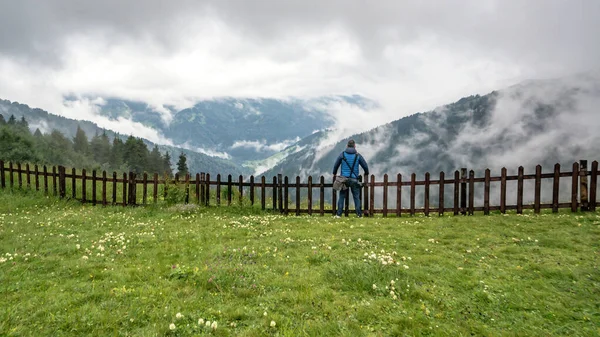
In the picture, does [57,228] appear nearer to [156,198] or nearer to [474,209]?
[156,198]

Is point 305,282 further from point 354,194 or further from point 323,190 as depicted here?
point 354,194

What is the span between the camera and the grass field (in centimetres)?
546

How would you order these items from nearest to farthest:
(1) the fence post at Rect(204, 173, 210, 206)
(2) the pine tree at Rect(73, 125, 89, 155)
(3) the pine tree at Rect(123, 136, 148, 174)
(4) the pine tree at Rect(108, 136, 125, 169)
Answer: (1) the fence post at Rect(204, 173, 210, 206) → (3) the pine tree at Rect(123, 136, 148, 174) → (4) the pine tree at Rect(108, 136, 125, 169) → (2) the pine tree at Rect(73, 125, 89, 155)

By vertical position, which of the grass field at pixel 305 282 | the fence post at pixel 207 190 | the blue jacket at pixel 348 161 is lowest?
the grass field at pixel 305 282

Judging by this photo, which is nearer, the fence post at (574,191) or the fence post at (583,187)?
the fence post at (583,187)

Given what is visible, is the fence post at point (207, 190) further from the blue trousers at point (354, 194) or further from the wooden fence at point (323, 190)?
the blue trousers at point (354, 194)

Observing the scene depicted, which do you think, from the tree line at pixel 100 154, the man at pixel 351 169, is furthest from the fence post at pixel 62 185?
the tree line at pixel 100 154

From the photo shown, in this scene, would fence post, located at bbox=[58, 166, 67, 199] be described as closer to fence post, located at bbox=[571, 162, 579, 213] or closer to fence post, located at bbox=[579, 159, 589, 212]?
fence post, located at bbox=[571, 162, 579, 213]

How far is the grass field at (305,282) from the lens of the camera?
5.46 meters

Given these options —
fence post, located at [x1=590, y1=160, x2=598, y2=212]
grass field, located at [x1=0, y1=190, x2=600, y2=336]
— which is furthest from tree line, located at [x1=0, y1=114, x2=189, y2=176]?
fence post, located at [x1=590, y1=160, x2=598, y2=212]

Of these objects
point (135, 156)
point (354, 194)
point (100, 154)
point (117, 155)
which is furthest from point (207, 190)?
point (100, 154)

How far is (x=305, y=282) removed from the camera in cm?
714

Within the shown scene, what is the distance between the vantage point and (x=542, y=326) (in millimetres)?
5301

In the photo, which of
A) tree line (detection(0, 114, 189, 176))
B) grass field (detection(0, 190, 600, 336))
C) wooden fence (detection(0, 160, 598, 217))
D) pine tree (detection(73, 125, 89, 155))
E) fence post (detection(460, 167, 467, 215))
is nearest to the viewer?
grass field (detection(0, 190, 600, 336))
